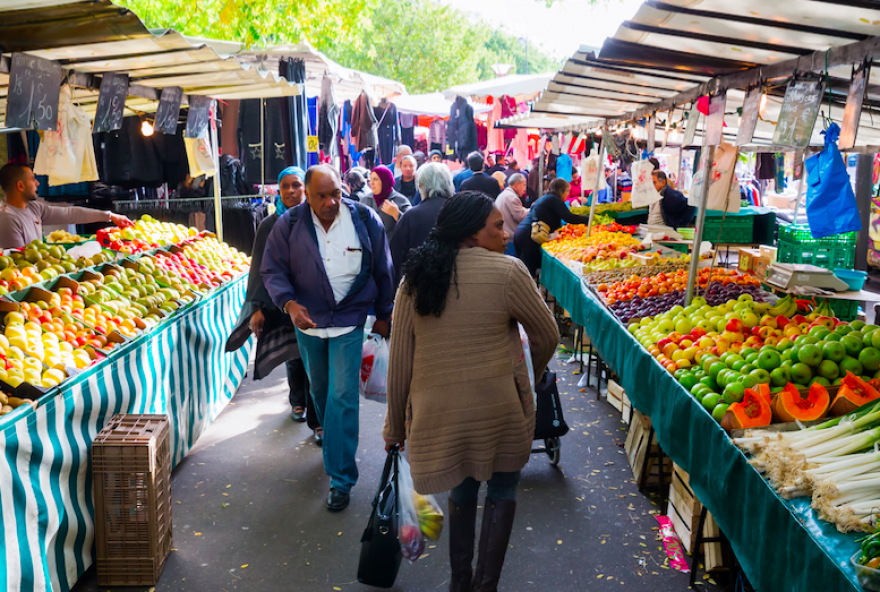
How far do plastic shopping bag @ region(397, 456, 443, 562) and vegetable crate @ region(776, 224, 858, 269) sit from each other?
21.1 ft

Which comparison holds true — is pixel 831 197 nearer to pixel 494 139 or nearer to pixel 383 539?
pixel 383 539

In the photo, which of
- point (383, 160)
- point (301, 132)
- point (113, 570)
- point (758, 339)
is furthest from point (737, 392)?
point (383, 160)

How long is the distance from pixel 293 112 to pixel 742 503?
26.4 feet

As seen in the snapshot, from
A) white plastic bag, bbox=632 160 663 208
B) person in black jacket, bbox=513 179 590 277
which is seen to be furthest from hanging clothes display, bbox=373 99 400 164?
white plastic bag, bbox=632 160 663 208

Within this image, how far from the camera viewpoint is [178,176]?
9.17m

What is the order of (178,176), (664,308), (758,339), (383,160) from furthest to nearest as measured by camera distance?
(383,160) → (178,176) → (664,308) → (758,339)

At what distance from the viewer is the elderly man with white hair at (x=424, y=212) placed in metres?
5.46

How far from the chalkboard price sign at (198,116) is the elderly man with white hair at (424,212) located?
284cm

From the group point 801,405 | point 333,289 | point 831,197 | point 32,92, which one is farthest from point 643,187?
point 32,92

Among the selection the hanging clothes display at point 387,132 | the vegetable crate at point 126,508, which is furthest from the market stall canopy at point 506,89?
the vegetable crate at point 126,508

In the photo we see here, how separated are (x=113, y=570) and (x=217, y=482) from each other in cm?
121

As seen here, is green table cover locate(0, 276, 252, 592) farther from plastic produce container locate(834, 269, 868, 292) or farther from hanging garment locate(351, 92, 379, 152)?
hanging garment locate(351, 92, 379, 152)

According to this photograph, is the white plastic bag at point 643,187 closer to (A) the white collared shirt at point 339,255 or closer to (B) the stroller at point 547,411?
(B) the stroller at point 547,411

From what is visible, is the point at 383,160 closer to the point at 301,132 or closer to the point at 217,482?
the point at 301,132
